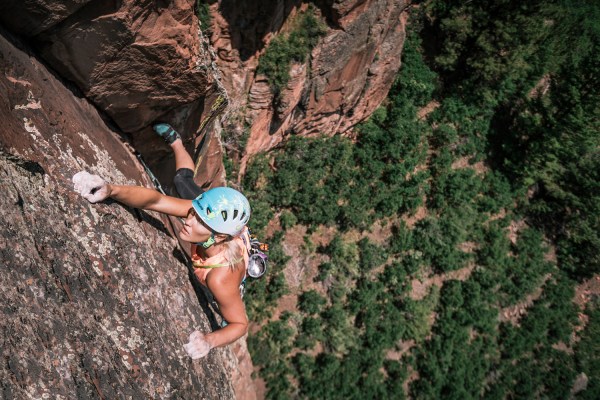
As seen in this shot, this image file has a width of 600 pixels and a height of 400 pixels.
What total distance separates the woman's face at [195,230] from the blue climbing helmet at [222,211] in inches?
4.3

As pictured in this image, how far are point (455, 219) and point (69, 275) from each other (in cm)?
1196

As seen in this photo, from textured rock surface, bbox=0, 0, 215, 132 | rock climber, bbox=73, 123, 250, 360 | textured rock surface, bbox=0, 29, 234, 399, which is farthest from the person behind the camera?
rock climber, bbox=73, 123, 250, 360

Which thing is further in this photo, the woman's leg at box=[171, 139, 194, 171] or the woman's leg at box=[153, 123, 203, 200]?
the woman's leg at box=[171, 139, 194, 171]

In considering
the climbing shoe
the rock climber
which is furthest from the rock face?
the rock climber

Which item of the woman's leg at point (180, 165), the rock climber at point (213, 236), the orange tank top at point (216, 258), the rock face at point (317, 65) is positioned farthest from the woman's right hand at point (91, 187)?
the rock face at point (317, 65)

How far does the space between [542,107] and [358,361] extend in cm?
1001

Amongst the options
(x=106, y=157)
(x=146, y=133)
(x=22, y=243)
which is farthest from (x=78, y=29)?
(x=22, y=243)

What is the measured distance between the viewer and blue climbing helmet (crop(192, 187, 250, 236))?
12.8ft

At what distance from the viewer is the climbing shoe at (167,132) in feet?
17.1

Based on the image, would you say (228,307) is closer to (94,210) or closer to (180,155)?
(94,210)

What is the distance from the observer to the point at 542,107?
44.4 feet

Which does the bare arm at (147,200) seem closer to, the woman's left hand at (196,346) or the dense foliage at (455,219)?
the woman's left hand at (196,346)

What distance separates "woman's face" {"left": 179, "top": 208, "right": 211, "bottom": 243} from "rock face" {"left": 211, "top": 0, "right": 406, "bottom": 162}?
480cm

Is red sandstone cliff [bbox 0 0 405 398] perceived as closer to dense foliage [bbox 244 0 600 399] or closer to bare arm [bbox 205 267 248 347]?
bare arm [bbox 205 267 248 347]
